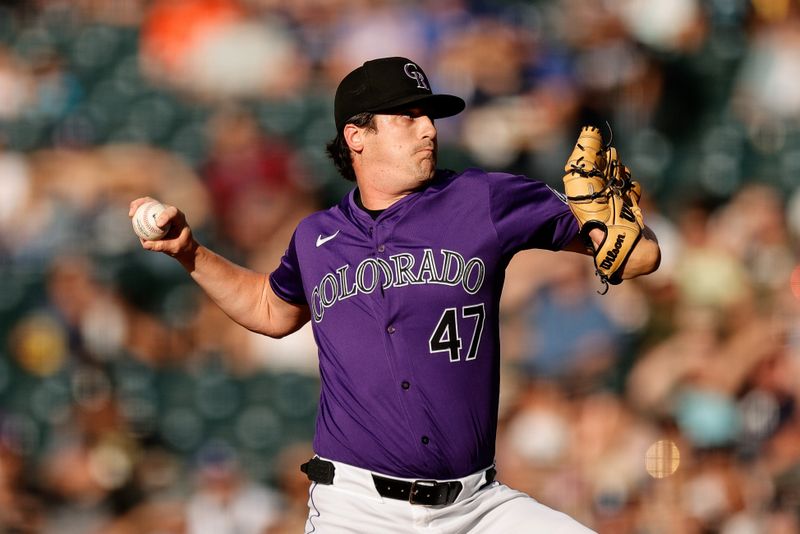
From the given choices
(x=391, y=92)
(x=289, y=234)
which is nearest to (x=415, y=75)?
(x=391, y=92)

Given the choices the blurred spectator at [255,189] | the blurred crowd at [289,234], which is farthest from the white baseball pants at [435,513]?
the blurred spectator at [255,189]

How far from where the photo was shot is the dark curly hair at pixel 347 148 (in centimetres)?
314

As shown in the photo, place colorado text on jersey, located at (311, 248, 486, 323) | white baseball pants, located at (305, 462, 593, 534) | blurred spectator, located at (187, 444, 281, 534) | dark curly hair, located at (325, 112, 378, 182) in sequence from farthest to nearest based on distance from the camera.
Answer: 1. blurred spectator, located at (187, 444, 281, 534)
2. dark curly hair, located at (325, 112, 378, 182)
3. colorado text on jersey, located at (311, 248, 486, 323)
4. white baseball pants, located at (305, 462, 593, 534)

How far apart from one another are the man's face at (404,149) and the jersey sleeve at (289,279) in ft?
1.20

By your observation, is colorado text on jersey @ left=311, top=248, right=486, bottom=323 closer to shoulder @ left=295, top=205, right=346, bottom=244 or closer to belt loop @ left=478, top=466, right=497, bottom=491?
shoulder @ left=295, top=205, right=346, bottom=244

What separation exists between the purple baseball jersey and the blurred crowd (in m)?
2.57

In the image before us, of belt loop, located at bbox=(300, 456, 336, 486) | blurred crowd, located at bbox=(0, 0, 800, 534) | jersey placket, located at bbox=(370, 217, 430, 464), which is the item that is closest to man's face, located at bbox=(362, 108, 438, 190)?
jersey placket, located at bbox=(370, 217, 430, 464)

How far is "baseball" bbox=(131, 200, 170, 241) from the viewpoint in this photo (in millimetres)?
3131

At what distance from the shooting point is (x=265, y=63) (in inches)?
252

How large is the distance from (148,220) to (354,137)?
634 millimetres

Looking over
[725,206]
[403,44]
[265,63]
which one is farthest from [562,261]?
[265,63]

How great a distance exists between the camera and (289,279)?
330 centimetres

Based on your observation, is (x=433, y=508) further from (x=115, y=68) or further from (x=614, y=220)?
(x=115, y=68)

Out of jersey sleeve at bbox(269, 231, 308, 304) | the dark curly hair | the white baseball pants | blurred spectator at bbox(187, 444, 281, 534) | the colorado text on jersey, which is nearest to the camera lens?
the white baseball pants
